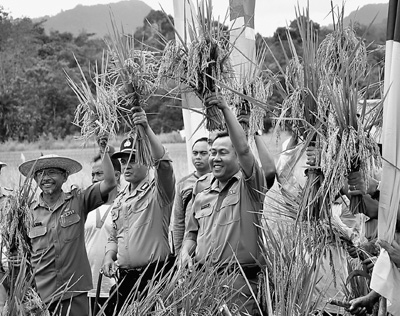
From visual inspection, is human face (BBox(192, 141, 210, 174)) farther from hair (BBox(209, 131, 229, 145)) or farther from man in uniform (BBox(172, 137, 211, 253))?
hair (BBox(209, 131, 229, 145))

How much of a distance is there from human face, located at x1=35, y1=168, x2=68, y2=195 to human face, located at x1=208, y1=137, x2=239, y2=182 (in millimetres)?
1162

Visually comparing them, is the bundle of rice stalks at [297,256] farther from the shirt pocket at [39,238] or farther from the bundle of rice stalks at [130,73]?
the shirt pocket at [39,238]

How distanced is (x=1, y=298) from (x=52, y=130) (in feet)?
65.8

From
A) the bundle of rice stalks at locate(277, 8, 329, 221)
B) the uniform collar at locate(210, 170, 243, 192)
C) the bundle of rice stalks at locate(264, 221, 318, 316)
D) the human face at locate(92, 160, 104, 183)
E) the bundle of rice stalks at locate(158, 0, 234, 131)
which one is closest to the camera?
the bundle of rice stalks at locate(264, 221, 318, 316)

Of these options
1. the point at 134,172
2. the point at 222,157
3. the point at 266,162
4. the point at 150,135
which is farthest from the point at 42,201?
the point at 266,162

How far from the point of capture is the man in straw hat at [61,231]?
15.7 ft

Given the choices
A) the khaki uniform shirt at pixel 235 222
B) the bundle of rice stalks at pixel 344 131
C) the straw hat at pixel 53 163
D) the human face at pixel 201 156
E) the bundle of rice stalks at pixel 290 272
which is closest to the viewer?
the bundle of rice stalks at pixel 290 272

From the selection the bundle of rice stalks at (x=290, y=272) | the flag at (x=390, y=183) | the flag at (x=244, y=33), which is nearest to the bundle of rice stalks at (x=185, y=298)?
the bundle of rice stalks at (x=290, y=272)

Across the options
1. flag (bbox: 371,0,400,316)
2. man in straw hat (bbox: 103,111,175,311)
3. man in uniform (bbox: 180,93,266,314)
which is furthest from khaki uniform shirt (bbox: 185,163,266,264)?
flag (bbox: 371,0,400,316)

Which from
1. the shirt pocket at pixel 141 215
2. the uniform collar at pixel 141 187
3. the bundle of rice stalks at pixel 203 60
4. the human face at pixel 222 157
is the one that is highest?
the bundle of rice stalks at pixel 203 60

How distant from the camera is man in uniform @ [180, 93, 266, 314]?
160 inches

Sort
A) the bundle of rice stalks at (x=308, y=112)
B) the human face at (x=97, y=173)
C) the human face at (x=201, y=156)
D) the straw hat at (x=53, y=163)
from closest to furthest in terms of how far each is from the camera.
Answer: the bundle of rice stalks at (x=308, y=112), the straw hat at (x=53, y=163), the human face at (x=201, y=156), the human face at (x=97, y=173)

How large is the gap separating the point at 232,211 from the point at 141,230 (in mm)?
793

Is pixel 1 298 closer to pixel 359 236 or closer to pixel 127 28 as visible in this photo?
pixel 127 28
